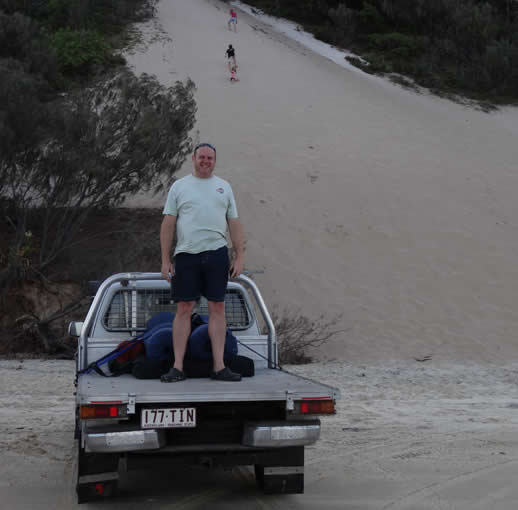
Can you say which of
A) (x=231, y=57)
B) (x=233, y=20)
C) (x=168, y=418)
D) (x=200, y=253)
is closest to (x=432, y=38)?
(x=233, y=20)

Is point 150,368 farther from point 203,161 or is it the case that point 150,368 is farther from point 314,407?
point 203,161

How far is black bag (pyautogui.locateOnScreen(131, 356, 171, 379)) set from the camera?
5.23 m

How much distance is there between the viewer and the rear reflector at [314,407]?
4.47m

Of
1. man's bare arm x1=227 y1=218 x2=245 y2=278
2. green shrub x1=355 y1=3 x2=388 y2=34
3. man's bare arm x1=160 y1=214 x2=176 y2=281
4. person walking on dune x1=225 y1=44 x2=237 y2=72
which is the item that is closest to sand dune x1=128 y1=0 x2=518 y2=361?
person walking on dune x1=225 y1=44 x2=237 y2=72

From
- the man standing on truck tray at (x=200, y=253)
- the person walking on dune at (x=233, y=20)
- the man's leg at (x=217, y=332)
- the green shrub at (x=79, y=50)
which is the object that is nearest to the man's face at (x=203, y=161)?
the man standing on truck tray at (x=200, y=253)

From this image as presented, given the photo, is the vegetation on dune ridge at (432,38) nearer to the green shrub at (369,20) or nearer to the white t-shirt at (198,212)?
the green shrub at (369,20)

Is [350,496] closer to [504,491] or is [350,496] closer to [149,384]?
[504,491]

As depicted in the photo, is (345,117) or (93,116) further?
(345,117)

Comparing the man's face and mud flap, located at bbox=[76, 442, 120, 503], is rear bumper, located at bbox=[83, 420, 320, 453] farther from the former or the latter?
the man's face

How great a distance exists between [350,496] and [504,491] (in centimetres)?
109

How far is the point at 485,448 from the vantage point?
654cm

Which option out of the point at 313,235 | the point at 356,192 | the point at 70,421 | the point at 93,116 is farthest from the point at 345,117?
the point at 70,421

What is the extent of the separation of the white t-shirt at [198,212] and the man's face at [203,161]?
5 cm

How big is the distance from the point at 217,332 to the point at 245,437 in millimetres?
965
